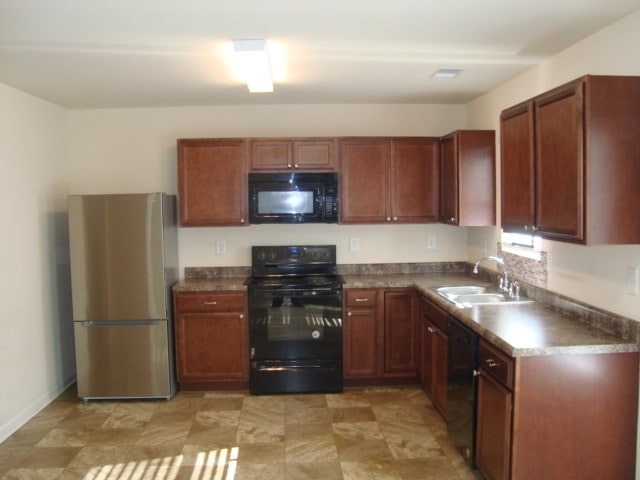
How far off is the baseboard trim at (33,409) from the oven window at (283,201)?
6.97 ft

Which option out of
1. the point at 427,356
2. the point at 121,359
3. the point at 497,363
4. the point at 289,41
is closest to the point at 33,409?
the point at 121,359

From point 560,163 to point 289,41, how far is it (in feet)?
4.84

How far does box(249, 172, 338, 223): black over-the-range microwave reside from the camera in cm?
402

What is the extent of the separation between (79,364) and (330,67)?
285 centimetres

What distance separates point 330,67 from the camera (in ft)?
10.3

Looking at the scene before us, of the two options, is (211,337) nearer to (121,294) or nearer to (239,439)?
(121,294)

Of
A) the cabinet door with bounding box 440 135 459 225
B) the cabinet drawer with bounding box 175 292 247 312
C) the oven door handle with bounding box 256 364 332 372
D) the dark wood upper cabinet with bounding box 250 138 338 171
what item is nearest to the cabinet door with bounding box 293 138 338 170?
the dark wood upper cabinet with bounding box 250 138 338 171

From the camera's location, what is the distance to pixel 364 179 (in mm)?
4098

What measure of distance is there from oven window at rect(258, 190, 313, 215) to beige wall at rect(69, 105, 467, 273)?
1.22 feet

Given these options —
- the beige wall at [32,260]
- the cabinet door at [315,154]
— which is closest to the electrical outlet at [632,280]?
the cabinet door at [315,154]

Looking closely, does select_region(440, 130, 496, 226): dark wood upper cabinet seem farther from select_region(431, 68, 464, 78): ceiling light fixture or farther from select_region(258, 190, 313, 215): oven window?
select_region(258, 190, 313, 215): oven window

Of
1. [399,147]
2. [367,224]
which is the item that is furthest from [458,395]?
[399,147]

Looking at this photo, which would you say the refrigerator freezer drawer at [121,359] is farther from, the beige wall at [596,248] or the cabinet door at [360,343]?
the beige wall at [596,248]

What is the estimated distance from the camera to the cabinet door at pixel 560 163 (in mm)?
2156
